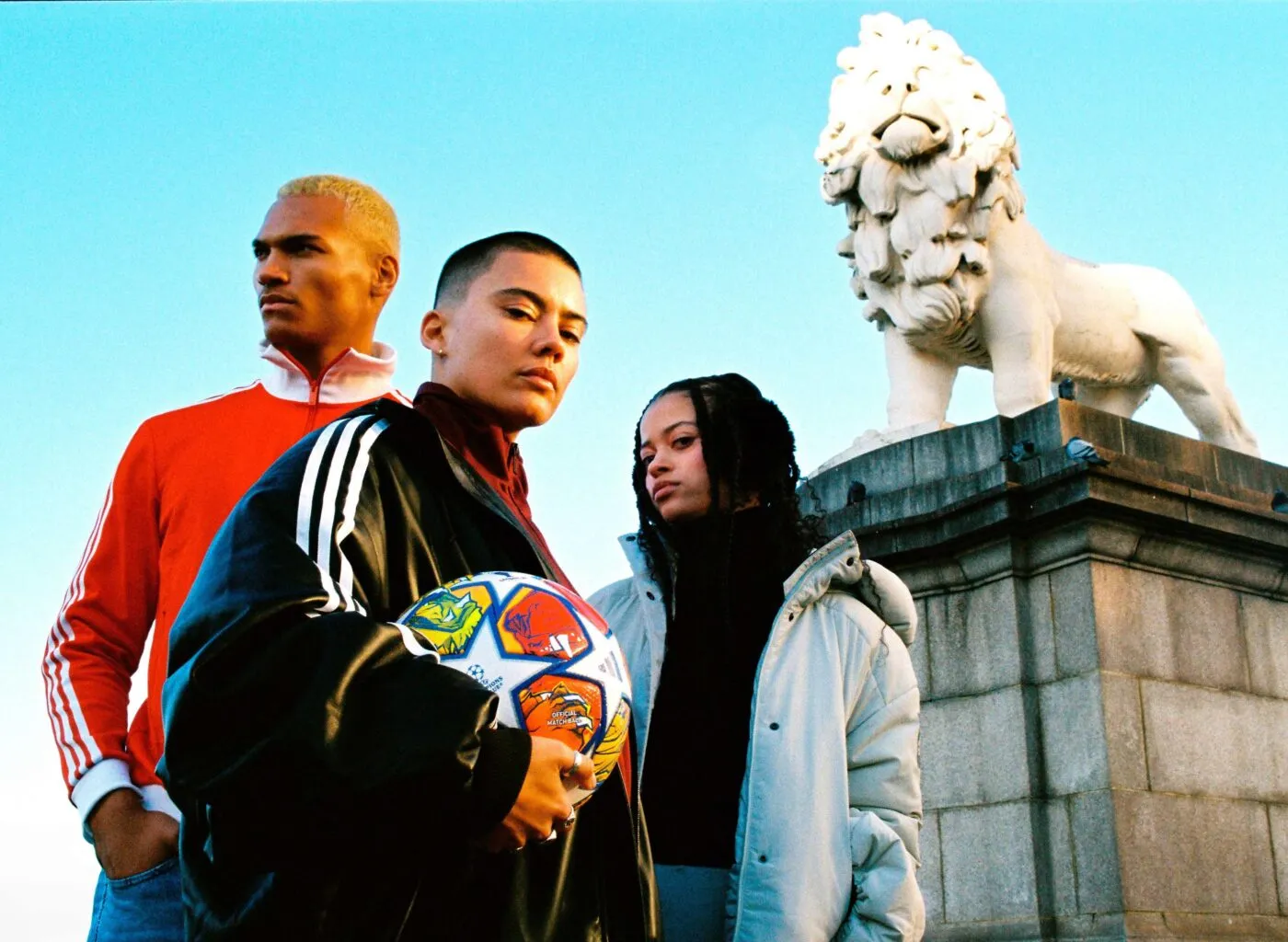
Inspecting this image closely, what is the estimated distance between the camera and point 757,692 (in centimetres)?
303

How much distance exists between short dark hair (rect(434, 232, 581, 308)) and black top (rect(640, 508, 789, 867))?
114 centimetres

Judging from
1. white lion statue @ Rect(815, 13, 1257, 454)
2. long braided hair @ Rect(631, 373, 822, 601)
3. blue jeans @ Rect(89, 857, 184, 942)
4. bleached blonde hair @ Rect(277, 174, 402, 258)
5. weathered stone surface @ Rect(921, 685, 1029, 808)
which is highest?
white lion statue @ Rect(815, 13, 1257, 454)

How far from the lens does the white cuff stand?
2.33 meters

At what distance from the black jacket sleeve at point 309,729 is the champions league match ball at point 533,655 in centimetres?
11

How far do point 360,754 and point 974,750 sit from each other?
4639mm

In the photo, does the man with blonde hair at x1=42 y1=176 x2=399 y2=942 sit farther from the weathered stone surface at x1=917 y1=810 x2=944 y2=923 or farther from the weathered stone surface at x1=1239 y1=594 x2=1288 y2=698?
the weathered stone surface at x1=1239 y1=594 x2=1288 y2=698

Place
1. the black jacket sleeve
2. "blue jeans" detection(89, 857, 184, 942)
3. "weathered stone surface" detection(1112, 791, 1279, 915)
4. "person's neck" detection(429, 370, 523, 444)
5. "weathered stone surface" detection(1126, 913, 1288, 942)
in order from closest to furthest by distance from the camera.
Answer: the black jacket sleeve, "blue jeans" detection(89, 857, 184, 942), "person's neck" detection(429, 370, 523, 444), "weathered stone surface" detection(1126, 913, 1288, 942), "weathered stone surface" detection(1112, 791, 1279, 915)

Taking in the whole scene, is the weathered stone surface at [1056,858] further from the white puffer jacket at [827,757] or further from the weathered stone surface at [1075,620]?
the white puffer jacket at [827,757]

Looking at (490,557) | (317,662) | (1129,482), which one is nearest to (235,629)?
(317,662)

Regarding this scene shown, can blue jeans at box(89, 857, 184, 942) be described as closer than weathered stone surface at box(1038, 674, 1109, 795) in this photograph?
Yes

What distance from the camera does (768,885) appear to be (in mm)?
2797

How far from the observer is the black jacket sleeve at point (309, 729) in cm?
154

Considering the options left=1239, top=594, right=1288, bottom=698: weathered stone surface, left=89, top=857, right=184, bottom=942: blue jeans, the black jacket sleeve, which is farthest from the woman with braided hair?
left=1239, top=594, right=1288, bottom=698: weathered stone surface

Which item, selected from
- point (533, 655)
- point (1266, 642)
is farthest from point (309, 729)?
point (1266, 642)
